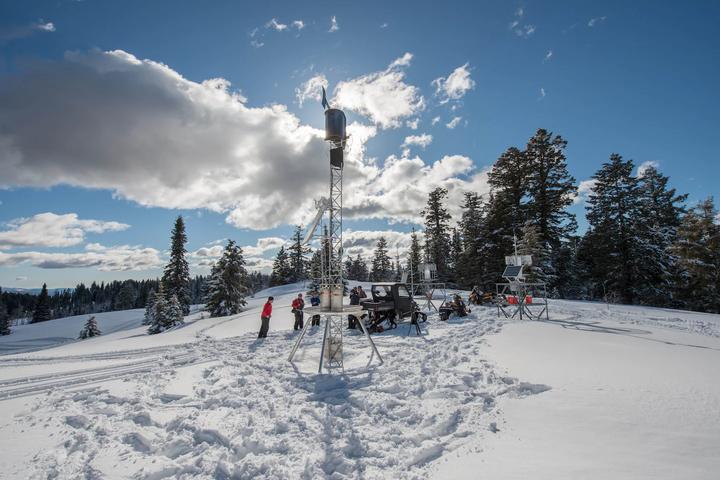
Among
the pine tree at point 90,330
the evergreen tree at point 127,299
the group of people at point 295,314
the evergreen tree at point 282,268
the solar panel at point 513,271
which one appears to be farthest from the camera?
the evergreen tree at point 127,299

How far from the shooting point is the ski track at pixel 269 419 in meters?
4.27

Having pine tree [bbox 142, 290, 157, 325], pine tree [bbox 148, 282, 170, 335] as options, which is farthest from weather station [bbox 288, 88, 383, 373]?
pine tree [bbox 142, 290, 157, 325]

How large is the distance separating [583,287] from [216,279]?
50138 millimetres

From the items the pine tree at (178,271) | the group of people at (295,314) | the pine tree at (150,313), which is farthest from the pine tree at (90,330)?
the group of people at (295,314)

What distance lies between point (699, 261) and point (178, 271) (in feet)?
192

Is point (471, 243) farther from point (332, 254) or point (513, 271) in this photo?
point (332, 254)

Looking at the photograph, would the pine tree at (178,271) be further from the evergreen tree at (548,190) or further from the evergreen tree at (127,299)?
the evergreen tree at (127,299)

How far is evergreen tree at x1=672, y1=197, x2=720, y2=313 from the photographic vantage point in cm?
2744

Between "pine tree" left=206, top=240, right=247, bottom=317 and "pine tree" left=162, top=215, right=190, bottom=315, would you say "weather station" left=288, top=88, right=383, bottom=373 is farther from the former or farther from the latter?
"pine tree" left=162, top=215, right=190, bottom=315

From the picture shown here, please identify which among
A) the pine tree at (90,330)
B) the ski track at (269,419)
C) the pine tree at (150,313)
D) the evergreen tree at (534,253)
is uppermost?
the evergreen tree at (534,253)

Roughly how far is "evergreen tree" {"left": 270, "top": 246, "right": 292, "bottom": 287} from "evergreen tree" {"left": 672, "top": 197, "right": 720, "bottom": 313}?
63.0 meters

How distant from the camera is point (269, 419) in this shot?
18.9 ft

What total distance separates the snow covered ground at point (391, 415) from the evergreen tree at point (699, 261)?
26.3 metres

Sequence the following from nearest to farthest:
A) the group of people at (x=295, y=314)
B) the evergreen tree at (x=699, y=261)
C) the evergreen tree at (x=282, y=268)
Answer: the group of people at (x=295, y=314)
the evergreen tree at (x=699, y=261)
the evergreen tree at (x=282, y=268)
